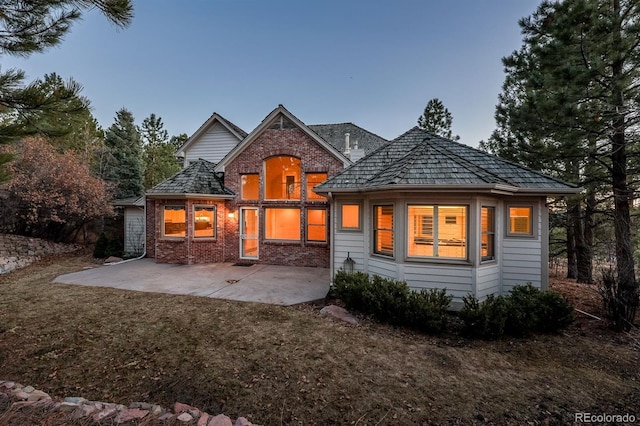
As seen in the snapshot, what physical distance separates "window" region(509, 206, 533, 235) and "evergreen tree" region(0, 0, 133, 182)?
8.50 metres

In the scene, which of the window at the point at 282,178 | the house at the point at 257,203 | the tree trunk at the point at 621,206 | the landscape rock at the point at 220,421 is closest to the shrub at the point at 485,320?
the tree trunk at the point at 621,206

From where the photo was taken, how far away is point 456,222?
6168mm

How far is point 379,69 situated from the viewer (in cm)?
1596

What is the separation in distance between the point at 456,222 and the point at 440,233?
0.47 m

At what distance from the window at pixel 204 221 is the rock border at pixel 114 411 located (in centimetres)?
813

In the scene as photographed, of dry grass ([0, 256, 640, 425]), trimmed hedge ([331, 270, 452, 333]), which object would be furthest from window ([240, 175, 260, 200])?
trimmed hedge ([331, 270, 452, 333])

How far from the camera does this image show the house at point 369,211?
6020mm

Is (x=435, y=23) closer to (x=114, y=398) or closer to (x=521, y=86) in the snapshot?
(x=521, y=86)

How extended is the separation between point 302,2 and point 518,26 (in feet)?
37.0

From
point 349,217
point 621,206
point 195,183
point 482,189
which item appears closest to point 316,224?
point 349,217

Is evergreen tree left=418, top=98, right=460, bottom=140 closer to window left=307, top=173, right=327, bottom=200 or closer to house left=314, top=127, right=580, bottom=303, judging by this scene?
window left=307, top=173, right=327, bottom=200

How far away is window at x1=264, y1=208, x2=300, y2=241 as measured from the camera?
36.4 feet

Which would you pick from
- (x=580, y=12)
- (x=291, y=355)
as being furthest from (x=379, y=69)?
(x=291, y=355)

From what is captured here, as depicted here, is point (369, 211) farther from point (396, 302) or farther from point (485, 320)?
point (485, 320)
